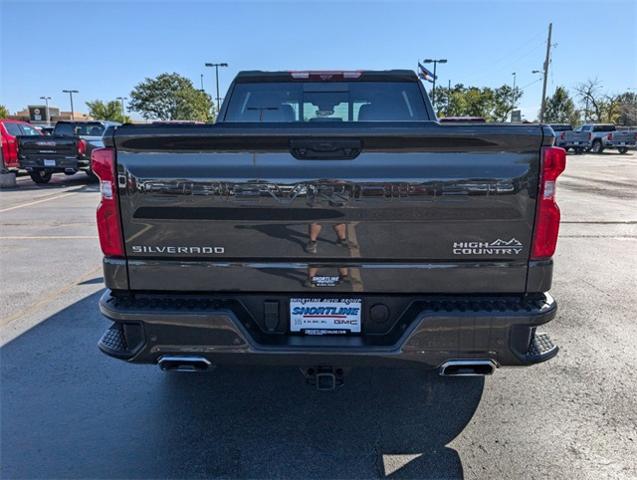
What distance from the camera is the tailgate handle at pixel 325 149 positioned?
2.32 m

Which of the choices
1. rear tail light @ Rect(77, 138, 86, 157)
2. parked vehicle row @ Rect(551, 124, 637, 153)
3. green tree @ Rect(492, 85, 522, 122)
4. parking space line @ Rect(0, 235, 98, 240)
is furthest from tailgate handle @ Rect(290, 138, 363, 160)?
green tree @ Rect(492, 85, 522, 122)

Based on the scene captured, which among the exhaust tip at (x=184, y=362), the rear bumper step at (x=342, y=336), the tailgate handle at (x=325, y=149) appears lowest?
the exhaust tip at (x=184, y=362)

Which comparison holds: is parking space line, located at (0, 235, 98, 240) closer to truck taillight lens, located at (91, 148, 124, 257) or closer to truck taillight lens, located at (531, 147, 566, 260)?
truck taillight lens, located at (91, 148, 124, 257)

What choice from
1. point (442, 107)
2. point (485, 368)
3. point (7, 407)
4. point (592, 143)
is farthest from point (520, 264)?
point (442, 107)

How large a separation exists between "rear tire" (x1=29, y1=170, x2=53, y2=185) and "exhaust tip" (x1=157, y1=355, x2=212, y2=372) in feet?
54.5

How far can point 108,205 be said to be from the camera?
95.0 inches

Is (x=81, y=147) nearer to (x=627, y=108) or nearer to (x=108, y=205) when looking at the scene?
(x=108, y=205)

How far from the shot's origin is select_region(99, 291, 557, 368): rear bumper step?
94.0 inches

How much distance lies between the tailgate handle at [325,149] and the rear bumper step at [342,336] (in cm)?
75

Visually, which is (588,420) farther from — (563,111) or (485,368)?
(563,111)

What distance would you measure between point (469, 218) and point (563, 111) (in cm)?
7792

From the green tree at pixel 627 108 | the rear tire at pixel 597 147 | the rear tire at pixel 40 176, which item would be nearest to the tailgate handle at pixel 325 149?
the rear tire at pixel 40 176

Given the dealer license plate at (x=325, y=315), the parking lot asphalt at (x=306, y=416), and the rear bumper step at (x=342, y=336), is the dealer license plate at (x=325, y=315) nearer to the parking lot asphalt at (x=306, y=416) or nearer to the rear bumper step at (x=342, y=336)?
the rear bumper step at (x=342, y=336)

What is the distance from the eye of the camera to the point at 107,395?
10.7ft
